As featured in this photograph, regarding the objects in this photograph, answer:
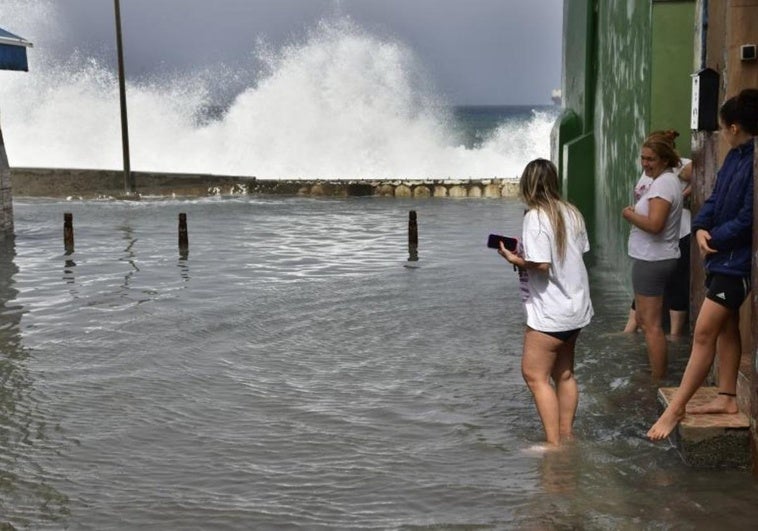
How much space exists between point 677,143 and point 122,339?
5.22 metres

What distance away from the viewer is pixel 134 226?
22.3 metres

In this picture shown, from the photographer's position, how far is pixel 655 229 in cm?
761

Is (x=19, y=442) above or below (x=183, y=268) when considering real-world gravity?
below

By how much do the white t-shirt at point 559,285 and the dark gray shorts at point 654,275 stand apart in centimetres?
167

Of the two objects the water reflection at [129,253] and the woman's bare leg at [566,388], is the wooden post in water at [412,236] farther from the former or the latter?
the woman's bare leg at [566,388]

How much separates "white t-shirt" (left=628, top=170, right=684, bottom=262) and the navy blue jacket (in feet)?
4.80

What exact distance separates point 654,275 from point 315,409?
2366 mm

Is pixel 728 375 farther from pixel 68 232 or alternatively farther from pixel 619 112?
pixel 68 232

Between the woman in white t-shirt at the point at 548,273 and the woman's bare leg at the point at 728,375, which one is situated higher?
the woman in white t-shirt at the point at 548,273

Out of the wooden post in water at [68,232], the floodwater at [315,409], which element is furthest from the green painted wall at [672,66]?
the wooden post in water at [68,232]

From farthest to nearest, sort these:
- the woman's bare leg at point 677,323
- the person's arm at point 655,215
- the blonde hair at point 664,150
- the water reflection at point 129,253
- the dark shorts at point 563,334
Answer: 1. the water reflection at point 129,253
2. the woman's bare leg at point 677,323
3. the blonde hair at point 664,150
4. the person's arm at point 655,215
5. the dark shorts at point 563,334

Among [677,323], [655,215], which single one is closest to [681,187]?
[655,215]

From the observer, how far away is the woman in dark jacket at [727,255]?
6.01 m

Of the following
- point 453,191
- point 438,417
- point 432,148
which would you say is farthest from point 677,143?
point 432,148
